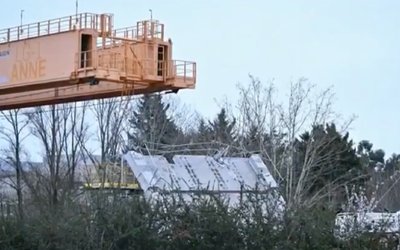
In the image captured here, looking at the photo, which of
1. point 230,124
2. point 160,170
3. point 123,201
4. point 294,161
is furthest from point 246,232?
point 230,124

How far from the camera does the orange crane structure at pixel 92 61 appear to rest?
24828 mm

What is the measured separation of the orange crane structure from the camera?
81.5 feet

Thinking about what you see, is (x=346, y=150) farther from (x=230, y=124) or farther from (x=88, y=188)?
(x=88, y=188)

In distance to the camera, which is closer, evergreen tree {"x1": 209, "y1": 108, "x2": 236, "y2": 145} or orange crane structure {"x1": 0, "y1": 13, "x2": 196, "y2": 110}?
orange crane structure {"x1": 0, "y1": 13, "x2": 196, "y2": 110}

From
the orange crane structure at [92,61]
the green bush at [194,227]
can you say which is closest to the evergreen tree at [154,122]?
the orange crane structure at [92,61]

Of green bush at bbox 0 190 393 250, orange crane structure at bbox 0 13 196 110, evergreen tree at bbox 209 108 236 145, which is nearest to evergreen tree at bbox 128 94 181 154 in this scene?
evergreen tree at bbox 209 108 236 145

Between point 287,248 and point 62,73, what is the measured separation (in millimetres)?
12886

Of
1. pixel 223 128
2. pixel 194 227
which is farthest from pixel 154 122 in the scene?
pixel 194 227

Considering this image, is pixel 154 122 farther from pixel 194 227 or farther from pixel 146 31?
pixel 194 227

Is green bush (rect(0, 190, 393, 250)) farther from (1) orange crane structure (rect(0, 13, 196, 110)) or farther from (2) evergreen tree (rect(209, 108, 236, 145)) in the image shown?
(2) evergreen tree (rect(209, 108, 236, 145))

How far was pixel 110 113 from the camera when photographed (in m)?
51.6

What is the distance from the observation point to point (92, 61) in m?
24.8

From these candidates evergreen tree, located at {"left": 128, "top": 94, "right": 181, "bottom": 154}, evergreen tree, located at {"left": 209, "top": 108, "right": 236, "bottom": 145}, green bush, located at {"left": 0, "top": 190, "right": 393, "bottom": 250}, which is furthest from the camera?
evergreen tree, located at {"left": 128, "top": 94, "right": 181, "bottom": 154}

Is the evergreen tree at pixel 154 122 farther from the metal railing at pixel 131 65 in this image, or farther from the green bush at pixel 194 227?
the green bush at pixel 194 227
